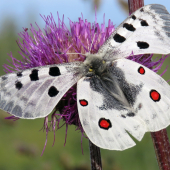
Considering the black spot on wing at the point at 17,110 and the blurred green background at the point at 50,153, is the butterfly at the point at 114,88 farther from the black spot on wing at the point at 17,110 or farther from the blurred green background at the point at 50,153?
the blurred green background at the point at 50,153

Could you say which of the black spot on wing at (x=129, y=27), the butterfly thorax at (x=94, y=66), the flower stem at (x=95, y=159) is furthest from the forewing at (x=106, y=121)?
the black spot on wing at (x=129, y=27)

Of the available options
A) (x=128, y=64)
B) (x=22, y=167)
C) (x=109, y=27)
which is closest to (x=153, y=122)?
(x=128, y=64)

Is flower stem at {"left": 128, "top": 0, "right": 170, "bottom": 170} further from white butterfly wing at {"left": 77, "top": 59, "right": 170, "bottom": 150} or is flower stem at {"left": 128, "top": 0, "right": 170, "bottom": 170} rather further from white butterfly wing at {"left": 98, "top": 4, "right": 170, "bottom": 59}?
white butterfly wing at {"left": 98, "top": 4, "right": 170, "bottom": 59}

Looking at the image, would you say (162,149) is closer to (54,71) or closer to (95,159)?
(95,159)

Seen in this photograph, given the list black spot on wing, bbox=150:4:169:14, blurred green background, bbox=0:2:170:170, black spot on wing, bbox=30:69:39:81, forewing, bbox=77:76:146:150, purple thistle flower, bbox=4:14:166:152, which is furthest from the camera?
blurred green background, bbox=0:2:170:170

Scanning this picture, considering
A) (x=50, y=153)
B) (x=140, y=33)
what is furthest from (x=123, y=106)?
(x=50, y=153)

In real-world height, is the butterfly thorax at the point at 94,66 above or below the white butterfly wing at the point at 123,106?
above

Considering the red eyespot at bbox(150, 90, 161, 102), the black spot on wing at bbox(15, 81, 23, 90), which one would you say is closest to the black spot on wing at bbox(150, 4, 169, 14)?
the red eyespot at bbox(150, 90, 161, 102)

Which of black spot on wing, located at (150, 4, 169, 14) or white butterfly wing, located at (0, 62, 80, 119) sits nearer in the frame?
white butterfly wing, located at (0, 62, 80, 119)
